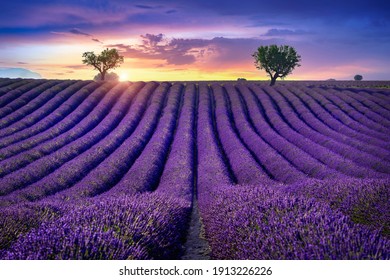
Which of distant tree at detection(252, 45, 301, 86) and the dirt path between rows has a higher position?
distant tree at detection(252, 45, 301, 86)

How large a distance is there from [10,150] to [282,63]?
3291 centimetres

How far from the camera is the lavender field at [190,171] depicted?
3.83 m

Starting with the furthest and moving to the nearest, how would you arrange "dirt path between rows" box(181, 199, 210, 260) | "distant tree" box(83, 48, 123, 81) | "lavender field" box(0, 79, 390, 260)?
"distant tree" box(83, 48, 123, 81) < "dirt path between rows" box(181, 199, 210, 260) < "lavender field" box(0, 79, 390, 260)

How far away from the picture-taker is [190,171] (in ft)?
43.1

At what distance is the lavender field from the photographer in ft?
12.6

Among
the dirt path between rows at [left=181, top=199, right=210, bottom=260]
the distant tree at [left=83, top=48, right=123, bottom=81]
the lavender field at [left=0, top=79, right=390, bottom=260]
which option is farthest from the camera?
the distant tree at [left=83, top=48, right=123, bottom=81]

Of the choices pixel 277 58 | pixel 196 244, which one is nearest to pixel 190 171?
pixel 196 244

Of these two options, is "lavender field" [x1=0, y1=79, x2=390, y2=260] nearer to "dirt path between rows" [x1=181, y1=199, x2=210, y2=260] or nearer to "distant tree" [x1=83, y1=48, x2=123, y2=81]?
"dirt path between rows" [x1=181, y1=199, x2=210, y2=260]

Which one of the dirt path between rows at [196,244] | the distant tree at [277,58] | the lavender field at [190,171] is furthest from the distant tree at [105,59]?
the dirt path between rows at [196,244]

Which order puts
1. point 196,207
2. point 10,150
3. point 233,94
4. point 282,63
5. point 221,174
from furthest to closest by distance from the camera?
point 282,63 < point 233,94 < point 10,150 < point 221,174 < point 196,207

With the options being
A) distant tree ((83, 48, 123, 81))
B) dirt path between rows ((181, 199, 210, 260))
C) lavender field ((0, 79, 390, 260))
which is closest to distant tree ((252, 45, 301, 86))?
lavender field ((0, 79, 390, 260))
